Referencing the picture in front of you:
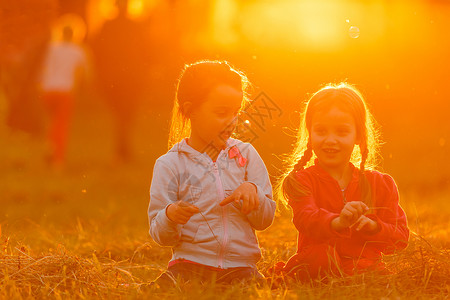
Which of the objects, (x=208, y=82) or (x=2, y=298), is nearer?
(x=2, y=298)

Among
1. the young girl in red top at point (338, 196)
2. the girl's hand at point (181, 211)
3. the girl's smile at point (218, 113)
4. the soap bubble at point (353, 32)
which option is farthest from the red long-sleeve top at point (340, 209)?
the soap bubble at point (353, 32)

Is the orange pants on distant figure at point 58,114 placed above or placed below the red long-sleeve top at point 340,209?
below

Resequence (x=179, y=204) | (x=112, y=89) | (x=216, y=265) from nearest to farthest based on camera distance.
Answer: (x=179, y=204)
(x=216, y=265)
(x=112, y=89)

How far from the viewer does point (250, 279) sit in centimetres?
380

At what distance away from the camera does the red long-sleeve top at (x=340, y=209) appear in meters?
3.87

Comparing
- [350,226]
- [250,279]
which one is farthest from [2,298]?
[350,226]

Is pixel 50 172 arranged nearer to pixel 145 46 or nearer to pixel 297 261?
pixel 145 46

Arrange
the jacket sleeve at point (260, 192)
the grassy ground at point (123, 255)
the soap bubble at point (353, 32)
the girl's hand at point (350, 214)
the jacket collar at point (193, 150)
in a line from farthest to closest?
the soap bubble at point (353, 32) < the jacket collar at point (193, 150) < the jacket sleeve at point (260, 192) < the girl's hand at point (350, 214) < the grassy ground at point (123, 255)

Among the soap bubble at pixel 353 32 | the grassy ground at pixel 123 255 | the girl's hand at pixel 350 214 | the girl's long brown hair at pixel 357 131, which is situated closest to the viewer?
the grassy ground at pixel 123 255

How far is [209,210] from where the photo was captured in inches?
152

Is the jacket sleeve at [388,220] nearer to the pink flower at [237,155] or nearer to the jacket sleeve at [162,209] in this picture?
the pink flower at [237,155]

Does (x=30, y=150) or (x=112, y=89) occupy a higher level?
(x=112, y=89)

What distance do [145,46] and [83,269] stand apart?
935cm

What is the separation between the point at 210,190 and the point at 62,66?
8903mm
